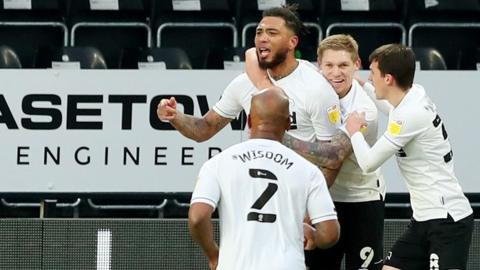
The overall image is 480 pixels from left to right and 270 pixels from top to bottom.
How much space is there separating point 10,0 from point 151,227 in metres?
Result: 2.73

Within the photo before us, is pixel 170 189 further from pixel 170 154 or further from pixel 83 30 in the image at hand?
pixel 83 30

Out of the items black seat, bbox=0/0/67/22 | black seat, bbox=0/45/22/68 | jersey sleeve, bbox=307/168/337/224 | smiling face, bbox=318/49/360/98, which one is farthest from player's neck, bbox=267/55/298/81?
Result: black seat, bbox=0/0/67/22

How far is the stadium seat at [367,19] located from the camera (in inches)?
504

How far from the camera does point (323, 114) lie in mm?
8477

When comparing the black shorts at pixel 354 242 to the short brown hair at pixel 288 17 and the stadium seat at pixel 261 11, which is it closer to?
the short brown hair at pixel 288 17

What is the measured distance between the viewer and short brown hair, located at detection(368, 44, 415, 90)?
835 cm

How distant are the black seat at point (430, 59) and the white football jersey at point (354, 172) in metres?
3.02

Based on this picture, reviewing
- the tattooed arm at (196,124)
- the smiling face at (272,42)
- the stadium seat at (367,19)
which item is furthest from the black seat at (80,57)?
the smiling face at (272,42)

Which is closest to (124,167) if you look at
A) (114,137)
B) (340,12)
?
(114,137)

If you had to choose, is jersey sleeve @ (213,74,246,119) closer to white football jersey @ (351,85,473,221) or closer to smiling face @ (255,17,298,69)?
smiling face @ (255,17,298,69)

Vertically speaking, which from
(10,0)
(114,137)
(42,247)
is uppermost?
(10,0)

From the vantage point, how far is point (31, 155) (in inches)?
433

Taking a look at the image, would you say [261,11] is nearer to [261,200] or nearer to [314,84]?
[314,84]

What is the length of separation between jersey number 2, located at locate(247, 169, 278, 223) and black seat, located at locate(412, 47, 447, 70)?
17.8 ft
